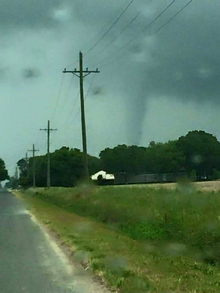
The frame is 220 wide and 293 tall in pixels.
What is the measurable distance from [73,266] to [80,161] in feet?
312

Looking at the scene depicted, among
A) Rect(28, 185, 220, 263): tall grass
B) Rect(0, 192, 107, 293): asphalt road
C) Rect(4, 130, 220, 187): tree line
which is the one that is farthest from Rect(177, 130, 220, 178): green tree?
Rect(0, 192, 107, 293): asphalt road

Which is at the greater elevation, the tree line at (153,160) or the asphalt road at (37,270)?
the tree line at (153,160)

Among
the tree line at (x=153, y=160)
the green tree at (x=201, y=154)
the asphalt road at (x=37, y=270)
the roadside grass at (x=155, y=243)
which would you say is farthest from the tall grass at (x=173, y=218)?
the green tree at (x=201, y=154)

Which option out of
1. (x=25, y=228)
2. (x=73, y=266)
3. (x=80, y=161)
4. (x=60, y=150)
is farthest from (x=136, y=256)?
(x=60, y=150)

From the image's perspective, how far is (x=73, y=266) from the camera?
13312mm

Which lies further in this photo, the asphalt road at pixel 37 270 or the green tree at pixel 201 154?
the green tree at pixel 201 154

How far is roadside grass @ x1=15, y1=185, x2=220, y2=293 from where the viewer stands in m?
10.5

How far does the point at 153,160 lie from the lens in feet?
253

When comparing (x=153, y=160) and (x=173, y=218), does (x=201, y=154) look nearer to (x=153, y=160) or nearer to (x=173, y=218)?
(x=153, y=160)

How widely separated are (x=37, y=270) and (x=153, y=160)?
6479 centimetres

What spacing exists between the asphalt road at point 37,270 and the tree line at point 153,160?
25401mm

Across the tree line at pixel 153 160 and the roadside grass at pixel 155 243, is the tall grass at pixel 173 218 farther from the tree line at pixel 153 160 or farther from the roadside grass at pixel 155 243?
the tree line at pixel 153 160

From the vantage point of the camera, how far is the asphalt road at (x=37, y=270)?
415 inches

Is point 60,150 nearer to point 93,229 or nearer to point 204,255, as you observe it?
point 93,229
